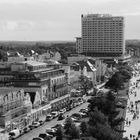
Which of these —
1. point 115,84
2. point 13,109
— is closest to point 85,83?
point 115,84

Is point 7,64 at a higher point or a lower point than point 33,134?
higher

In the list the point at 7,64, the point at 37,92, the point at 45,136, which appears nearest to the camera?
the point at 45,136

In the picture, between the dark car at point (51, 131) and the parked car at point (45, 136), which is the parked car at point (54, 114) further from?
the parked car at point (45, 136)

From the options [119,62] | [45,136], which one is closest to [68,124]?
[45,136]

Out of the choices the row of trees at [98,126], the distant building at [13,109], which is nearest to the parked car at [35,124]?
the distant building at [13,109]

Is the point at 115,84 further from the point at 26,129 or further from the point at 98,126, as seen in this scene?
the point at 98,126

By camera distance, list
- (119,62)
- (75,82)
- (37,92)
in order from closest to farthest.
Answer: (37,92) < (75,82) < (119,62)

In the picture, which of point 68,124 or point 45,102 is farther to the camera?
point 45,102

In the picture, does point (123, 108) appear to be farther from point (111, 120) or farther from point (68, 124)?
point (68, 124)

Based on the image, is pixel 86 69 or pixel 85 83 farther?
pixel 86 69
